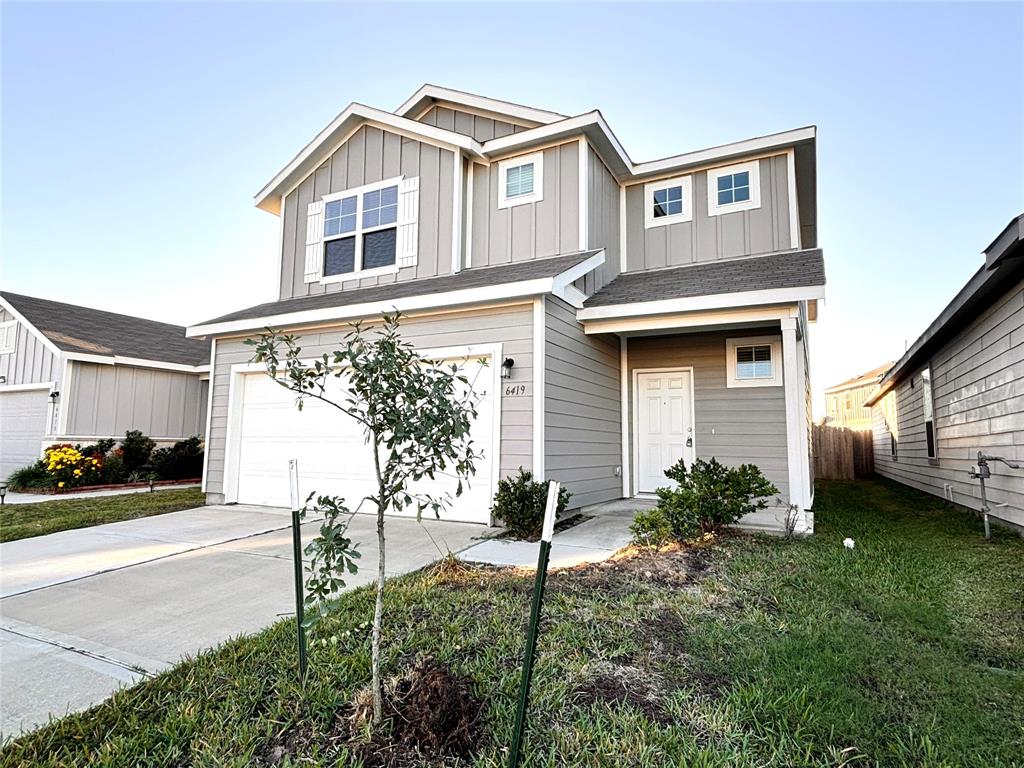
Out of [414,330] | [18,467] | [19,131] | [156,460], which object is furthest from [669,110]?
[18,467]

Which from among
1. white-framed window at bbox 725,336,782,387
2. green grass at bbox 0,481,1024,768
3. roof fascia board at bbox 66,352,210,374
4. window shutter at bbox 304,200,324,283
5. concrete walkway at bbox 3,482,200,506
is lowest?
concrete walkway at bbox 3,482,200,506

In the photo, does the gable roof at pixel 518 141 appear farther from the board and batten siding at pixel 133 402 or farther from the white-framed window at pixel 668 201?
the board and batten siding at pixel 133 402

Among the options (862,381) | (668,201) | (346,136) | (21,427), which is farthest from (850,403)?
(21,427)

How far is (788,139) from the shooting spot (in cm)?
786

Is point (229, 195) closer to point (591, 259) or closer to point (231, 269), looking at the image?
point (231, 269)

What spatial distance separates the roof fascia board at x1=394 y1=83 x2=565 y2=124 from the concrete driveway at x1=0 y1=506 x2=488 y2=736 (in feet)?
20.1

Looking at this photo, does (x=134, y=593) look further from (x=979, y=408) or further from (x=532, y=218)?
(x=979, y=408)

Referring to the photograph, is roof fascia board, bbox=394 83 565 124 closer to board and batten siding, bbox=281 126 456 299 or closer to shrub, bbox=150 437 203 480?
board and batten siding, bbox=281 126 456 299

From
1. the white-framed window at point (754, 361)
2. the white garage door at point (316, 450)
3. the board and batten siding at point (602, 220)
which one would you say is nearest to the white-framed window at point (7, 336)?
the white garage door at point (316, 450)

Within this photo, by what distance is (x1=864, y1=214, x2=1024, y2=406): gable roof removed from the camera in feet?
15.3

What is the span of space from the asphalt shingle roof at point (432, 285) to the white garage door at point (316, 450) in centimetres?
→ 104

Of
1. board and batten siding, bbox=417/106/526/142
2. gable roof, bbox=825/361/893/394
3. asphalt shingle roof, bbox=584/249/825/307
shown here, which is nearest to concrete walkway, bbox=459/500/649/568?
asphalt shingle roof, bbox=584/249/825/307

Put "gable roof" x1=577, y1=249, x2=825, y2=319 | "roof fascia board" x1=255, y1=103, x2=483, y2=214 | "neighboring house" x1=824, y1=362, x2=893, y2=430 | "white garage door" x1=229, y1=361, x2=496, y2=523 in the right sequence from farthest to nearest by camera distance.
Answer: "neighboring house" x1=824, y1=362, x2=893, y2=430
"roof fascia board" x1=255, y1=103, x2=483, y2=214
"white garage door" x1=229, y1=361, x2=496, y2=523
"gable roof" x1=577, y1=249, x2=825, y2=319

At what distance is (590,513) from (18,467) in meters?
13.2
